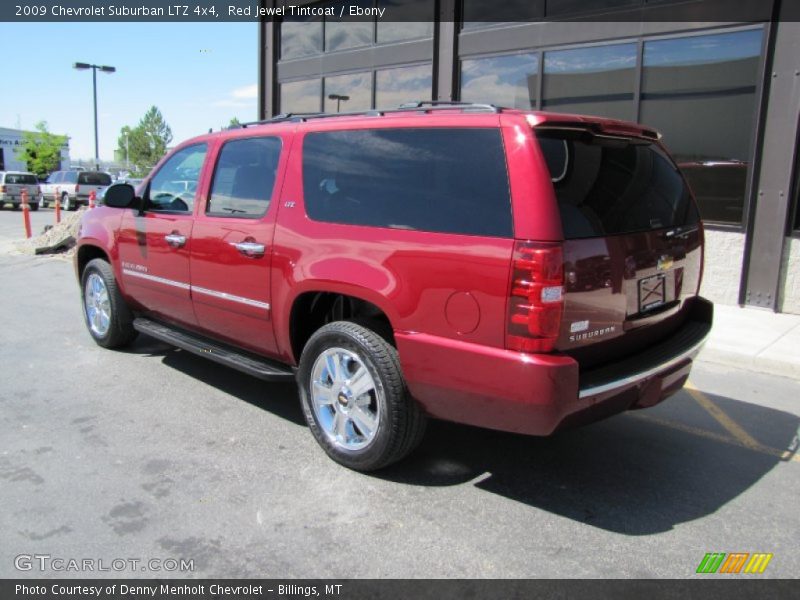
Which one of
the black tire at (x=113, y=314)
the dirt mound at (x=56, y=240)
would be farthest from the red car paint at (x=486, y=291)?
the dirt mound at (x=56, y=240)

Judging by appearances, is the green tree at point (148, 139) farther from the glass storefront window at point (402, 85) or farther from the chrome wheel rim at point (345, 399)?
the chrome wheel rim at point (345, 399)

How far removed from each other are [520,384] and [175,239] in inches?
118

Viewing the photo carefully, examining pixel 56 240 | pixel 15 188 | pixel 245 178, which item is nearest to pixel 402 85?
pixel 56 240

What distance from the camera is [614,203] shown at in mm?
3332

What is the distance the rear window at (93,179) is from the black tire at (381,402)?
89.8 ft

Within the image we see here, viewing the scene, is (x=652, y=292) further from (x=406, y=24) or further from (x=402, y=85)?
(x=406, y=24)

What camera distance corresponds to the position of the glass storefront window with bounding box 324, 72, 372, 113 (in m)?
13.2

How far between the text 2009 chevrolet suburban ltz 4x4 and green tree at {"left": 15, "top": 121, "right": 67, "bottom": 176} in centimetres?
5973

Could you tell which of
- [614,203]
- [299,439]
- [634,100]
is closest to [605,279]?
[614,203]

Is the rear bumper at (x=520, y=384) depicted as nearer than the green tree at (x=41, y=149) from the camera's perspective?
Yes

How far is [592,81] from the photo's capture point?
9750 millimetres

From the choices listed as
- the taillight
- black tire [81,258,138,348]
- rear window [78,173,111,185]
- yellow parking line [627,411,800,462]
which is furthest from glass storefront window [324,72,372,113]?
rear window [78,173,111,185]

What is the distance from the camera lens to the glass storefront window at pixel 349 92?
1318 cm

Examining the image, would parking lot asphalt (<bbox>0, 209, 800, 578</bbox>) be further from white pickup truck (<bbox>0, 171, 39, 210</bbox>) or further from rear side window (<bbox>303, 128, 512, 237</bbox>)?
white pickup truck (<bbox>0, 171, 39, 210</bbox>)
